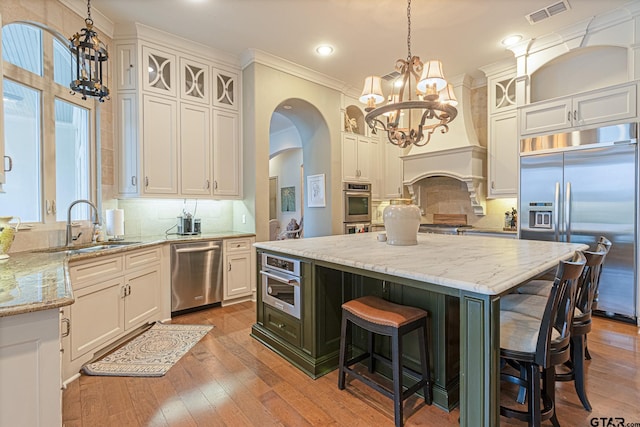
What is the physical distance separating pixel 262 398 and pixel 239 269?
2.11 metres

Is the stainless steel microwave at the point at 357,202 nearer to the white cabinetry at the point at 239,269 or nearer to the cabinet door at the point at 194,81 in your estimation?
the white cabinetry at the point at 239,269

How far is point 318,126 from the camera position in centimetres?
515

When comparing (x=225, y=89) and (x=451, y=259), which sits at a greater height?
(x=225, y=89)

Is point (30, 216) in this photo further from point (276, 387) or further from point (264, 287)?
point (276, 387)

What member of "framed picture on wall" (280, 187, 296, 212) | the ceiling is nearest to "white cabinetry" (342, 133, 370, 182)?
the ceiling

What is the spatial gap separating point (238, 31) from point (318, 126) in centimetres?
189

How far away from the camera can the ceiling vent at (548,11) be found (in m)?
3.20

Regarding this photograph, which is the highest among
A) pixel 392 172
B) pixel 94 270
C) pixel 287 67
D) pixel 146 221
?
pixel 287 67

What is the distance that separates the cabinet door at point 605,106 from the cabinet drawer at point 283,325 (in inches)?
150

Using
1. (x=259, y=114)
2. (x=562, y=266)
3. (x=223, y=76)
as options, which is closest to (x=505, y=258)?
(x=562, y=266)

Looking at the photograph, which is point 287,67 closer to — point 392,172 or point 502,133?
point 392,172

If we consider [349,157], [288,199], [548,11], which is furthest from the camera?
[288,199]

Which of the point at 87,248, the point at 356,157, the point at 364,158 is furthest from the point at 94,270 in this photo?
the point at 364,158

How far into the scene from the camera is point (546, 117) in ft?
12.6
